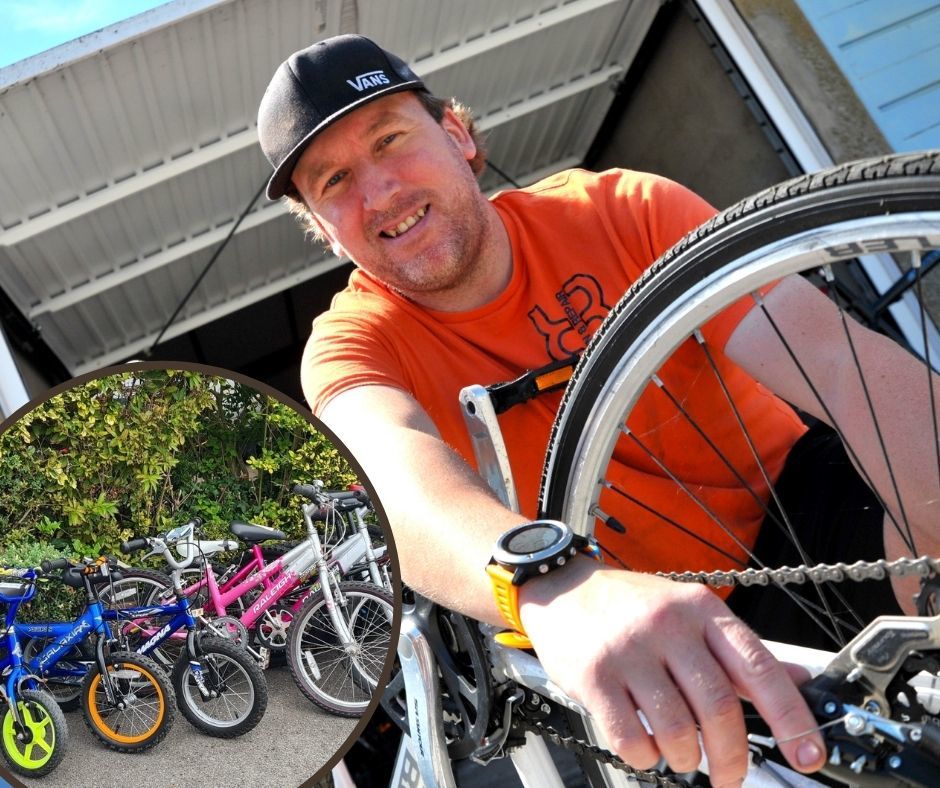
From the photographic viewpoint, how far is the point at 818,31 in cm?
464

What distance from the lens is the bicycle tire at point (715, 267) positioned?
0.99m

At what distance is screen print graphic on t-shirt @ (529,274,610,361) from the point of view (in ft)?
5.69

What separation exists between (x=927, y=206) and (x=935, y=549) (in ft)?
1.61

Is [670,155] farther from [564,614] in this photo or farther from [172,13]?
[564,614]

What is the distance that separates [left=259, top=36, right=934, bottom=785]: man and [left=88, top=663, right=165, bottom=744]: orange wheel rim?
0.31m

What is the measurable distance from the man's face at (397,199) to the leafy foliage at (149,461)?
0.80 meters

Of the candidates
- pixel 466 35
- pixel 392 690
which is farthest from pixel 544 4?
pixel 392 690

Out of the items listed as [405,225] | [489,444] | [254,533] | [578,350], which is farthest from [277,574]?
[405,225]

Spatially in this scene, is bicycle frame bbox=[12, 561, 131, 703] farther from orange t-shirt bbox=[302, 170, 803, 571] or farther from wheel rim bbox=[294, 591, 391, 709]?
orange t-shirt bbox=[302, 170, 803, 571]

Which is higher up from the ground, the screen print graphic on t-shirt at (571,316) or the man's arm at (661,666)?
the man's arm at (661,666)

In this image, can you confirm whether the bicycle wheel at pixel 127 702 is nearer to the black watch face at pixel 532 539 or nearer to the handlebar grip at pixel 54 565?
the handlebar grip at pixel 54 565

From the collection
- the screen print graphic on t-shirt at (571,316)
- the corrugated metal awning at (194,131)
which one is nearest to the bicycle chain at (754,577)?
the screen print graphic on t-shirt at (571,316)

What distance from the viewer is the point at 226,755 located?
98cm

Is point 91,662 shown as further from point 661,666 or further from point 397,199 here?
point 397,199
